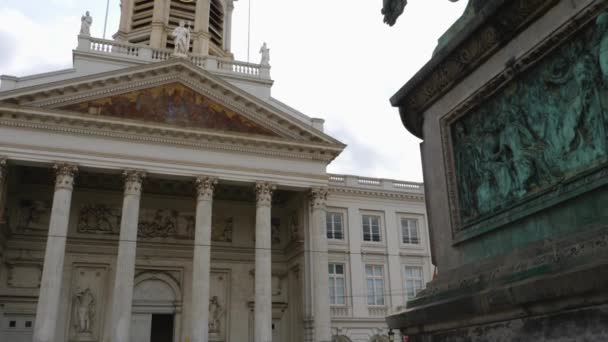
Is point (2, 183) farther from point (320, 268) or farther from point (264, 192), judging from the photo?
point (320, 268)

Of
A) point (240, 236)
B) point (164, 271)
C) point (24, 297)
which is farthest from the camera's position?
point (240, 236)

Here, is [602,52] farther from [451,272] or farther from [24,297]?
[24,297]

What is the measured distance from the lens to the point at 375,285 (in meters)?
35.9

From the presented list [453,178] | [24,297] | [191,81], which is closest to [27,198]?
[24,297]

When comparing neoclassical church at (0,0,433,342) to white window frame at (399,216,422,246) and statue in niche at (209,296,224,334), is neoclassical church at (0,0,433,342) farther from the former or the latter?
white window frame at (399,216,422,246)

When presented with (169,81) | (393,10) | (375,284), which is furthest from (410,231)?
(393,10)

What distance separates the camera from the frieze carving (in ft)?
105

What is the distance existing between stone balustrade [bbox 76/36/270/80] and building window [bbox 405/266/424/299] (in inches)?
631

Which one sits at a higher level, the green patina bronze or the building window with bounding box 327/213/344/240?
the building window with bounding box 327/213/344/240

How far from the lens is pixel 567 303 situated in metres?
3.54

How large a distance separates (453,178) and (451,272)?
96 centimetres

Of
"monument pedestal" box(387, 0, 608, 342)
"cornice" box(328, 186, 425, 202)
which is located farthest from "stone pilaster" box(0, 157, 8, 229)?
"monument pedestal" box(387, 0, 608, 342)

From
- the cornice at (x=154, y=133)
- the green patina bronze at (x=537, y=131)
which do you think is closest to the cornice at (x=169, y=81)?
the cornice at (x=154, y=133)

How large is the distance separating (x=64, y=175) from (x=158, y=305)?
953cm
